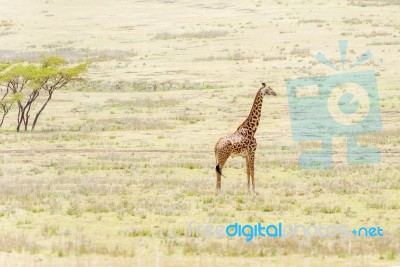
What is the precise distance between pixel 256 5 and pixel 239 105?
154ft

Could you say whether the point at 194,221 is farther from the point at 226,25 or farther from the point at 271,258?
the point at 226,25

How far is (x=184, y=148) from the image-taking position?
1471 inches

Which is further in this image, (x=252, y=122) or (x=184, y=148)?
(x=184, y=148)

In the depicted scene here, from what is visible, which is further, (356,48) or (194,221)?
(356,48)

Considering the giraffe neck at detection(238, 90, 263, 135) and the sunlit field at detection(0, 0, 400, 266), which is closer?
the sunlit field at detection(0, 0, 400, 266)

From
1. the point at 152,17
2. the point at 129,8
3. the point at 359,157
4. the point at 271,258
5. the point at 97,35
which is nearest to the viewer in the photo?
the point at 271,258

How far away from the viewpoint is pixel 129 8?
10162 centimetres

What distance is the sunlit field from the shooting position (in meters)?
17.8

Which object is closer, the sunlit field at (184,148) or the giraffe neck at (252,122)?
the sunlit field at (184,148)

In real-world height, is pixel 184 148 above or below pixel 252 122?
below

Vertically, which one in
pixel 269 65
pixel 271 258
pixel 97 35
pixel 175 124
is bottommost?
pixel 271 258

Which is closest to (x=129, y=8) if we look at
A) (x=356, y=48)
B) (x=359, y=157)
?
(x=356, y=48)

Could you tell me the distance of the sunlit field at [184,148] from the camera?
17781mm

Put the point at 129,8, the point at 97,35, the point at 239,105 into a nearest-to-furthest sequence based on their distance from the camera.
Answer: the point at 239,105 → the point at 97,35 → the point at 129,8
